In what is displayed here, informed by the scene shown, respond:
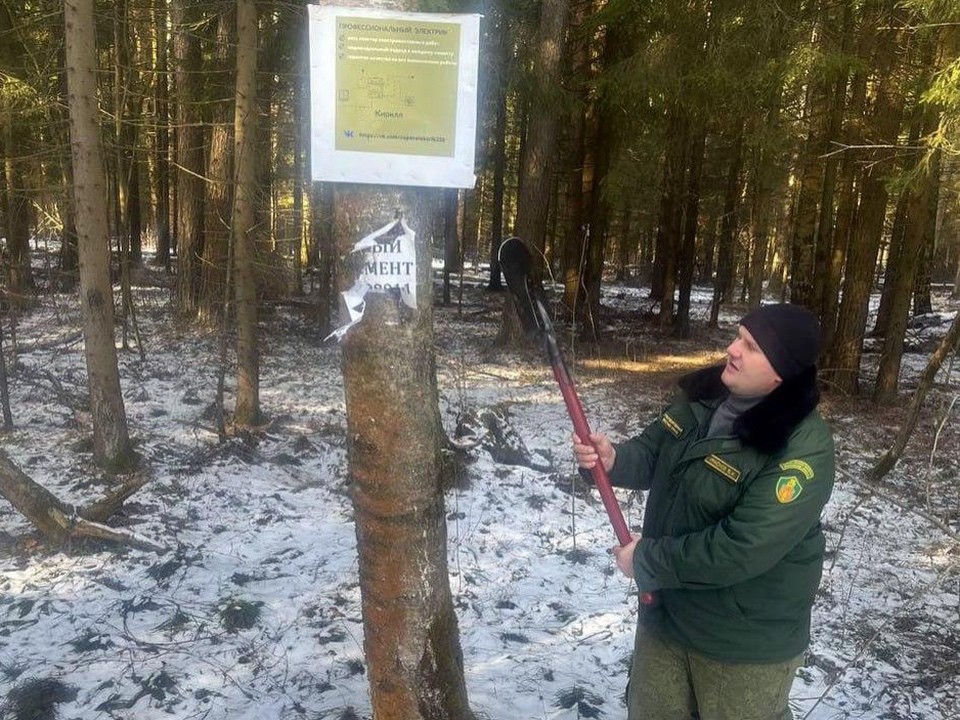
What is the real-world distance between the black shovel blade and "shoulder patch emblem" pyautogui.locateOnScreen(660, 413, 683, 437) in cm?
55

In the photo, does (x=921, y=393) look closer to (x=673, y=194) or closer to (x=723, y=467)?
(x=723, y=467)

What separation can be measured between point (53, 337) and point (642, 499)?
961 cm

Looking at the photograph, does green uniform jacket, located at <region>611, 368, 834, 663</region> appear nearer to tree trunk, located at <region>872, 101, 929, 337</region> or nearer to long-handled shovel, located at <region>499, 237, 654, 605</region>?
long-handled shovel, located at <region>499, 237, 654, 605</region>

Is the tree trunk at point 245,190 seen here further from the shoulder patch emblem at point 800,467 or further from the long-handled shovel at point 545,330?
the shoulder patch emblem at point 800,467

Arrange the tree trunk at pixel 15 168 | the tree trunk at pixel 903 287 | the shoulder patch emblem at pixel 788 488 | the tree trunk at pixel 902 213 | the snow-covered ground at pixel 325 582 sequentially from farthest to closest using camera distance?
the tree trunk at pixel 15 168
the tree trunk at pixel 903 287
the tree trunk at pixel 902 213
the snow-covered ground at pixel 325 582
the shoulder patch emblem at pixel 788 488

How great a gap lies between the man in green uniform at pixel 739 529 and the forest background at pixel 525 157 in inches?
31.5

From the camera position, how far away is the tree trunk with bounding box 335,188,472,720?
217 cm

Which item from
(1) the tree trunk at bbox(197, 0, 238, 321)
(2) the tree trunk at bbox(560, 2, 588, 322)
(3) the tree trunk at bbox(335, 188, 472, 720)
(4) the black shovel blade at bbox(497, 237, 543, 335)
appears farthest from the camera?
(2) the tree trunk at bbox(560, 2, 588, 322)

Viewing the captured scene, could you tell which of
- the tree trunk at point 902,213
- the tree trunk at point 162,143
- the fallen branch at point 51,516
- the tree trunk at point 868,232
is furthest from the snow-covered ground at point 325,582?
the tree trunk at point 162,143

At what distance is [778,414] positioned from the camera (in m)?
2.01

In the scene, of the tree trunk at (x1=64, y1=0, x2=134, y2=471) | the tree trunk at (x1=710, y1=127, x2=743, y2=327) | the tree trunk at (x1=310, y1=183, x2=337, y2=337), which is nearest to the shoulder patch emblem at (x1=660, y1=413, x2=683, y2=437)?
the tree trunk at (x1=64, y1=0, x2=134, y2=471)

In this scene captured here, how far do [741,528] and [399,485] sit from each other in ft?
3.62

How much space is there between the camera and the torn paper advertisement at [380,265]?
2121 millimetres

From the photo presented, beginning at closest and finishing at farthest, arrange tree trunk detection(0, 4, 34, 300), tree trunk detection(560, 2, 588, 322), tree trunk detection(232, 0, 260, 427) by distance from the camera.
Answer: tree trunk detection(232, 0, 260, 427)
tree trunk detection(0, 4, 34, 300)
tree trunk detection(560, 2, 588, 322)
